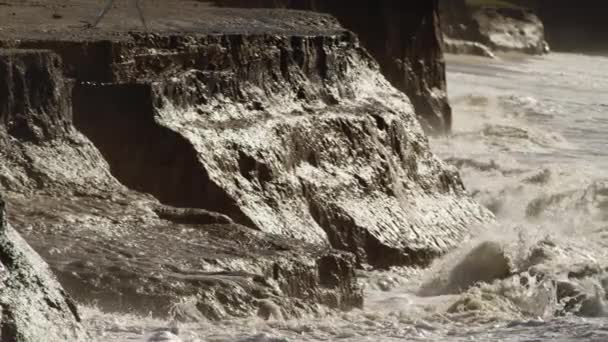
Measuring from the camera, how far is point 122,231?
7.54m

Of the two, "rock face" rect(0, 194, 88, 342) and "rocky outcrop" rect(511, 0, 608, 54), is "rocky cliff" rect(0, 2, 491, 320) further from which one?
"rocky outcrop" rect(511, 0, 608, 54)

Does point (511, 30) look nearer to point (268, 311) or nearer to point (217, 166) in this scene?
point (217, 166)

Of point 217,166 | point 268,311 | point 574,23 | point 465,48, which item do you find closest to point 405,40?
point 217,166

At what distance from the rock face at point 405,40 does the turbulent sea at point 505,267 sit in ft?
1.28

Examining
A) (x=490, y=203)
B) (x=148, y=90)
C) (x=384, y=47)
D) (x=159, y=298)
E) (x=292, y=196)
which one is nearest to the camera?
(x=159, y=298)

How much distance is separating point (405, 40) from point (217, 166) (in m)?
8.38

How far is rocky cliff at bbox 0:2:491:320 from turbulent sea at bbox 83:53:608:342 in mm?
231

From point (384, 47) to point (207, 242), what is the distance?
9.54 metres

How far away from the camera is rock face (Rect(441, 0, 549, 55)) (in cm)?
3262

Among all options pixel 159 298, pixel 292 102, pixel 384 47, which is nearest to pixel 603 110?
pixel 384 47

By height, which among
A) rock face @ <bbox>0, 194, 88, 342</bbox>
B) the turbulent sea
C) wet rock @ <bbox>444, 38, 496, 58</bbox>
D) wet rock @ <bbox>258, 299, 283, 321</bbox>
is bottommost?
wet rock @ <bbox>444, 38, 496, 58</bbox>

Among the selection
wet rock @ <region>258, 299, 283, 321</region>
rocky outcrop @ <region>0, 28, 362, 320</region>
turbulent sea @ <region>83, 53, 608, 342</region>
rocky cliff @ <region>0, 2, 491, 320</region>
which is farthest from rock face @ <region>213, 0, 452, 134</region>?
wet rock @ <region>258, 299, 283, 321</region>

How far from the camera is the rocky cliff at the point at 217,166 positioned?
23.5 ft

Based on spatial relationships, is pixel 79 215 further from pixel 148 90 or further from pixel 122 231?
pixel 148 90
